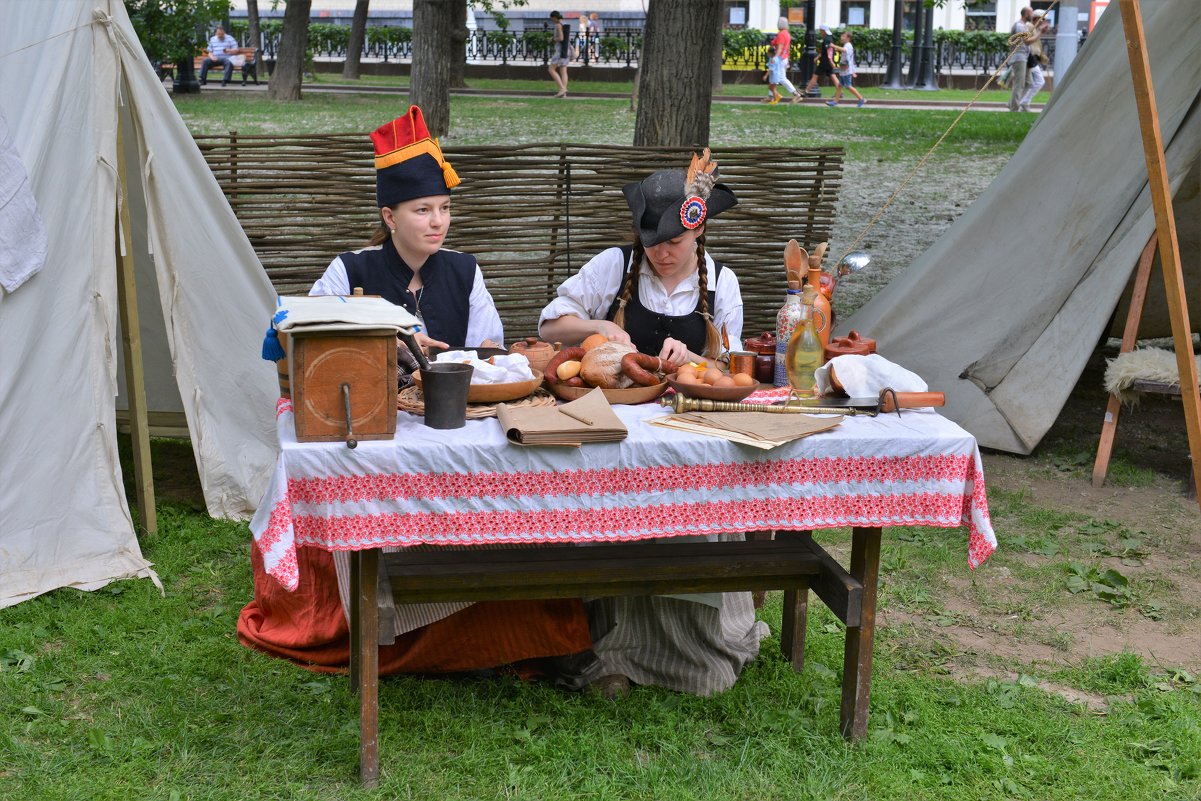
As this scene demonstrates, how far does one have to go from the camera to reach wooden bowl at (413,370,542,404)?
2809mm

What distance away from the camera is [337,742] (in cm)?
299

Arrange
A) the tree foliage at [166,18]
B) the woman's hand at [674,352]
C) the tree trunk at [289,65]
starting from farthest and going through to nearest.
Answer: the tree trunk at [289,65], the tree foliage at [166,18], the woman's hand at [674,352]

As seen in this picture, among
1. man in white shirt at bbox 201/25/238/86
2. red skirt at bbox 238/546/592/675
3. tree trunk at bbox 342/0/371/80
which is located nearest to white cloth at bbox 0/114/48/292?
red skirt at bbox 238/546/592/675

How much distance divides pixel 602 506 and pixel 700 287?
1196 millimetres

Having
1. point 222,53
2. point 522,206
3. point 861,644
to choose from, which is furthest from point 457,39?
point 861,644

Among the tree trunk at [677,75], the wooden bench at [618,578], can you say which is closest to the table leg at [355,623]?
the wooden bench at [618,578]

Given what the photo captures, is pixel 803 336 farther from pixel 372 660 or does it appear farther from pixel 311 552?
pixel 311 552

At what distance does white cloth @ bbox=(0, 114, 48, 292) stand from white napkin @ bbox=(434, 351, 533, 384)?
176cm

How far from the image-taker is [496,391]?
111 inches

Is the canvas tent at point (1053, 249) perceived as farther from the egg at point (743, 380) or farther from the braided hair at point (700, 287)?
the egg at point (743, 380)

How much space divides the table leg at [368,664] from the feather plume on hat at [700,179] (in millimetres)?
1328

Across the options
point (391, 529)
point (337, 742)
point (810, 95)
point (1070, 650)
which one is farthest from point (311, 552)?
point (810, 95)

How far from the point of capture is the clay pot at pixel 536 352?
10.2ft

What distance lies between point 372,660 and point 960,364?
3.71 metres
